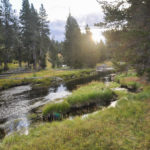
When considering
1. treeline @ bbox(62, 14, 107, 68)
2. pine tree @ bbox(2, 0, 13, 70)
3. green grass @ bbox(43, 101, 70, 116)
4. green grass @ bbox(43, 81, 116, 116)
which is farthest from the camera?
treeline @ bbox(62, 14, 107, 68)

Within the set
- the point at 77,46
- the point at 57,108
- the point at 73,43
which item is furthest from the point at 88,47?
the point at 57,108

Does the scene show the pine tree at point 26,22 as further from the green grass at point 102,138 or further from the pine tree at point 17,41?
the green grass at point 102,138

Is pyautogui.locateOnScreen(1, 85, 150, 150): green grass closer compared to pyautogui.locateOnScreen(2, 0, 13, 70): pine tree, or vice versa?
pyautogui.locateOnScreen(1, 85, 150, 150): green grass

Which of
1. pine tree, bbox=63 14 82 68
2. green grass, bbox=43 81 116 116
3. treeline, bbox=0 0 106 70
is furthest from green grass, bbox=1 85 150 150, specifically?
pine tree, bbox=63 14 82 68

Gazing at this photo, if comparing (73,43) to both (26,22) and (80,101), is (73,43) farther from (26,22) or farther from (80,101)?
(80,101)

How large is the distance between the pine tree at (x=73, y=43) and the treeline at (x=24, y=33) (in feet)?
28.6

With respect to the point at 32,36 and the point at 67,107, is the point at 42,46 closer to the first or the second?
the point at 32,36

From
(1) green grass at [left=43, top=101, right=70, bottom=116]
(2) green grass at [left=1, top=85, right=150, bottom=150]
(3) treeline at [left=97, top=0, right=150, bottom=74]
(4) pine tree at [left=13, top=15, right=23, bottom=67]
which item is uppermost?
(4) pine tree at [left=13, top=15, right=23, bottom=67]

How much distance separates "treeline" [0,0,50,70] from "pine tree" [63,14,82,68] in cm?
872

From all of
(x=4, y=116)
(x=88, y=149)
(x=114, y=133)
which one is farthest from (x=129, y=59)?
(x=4, y=116)

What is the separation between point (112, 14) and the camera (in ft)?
32.3

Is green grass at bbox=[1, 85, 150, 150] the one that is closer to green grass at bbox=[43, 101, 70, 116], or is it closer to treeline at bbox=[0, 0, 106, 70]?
green grass at bbox=[43, 101, 70, 116]

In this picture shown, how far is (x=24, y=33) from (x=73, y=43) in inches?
686

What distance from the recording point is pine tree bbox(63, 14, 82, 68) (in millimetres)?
43250
